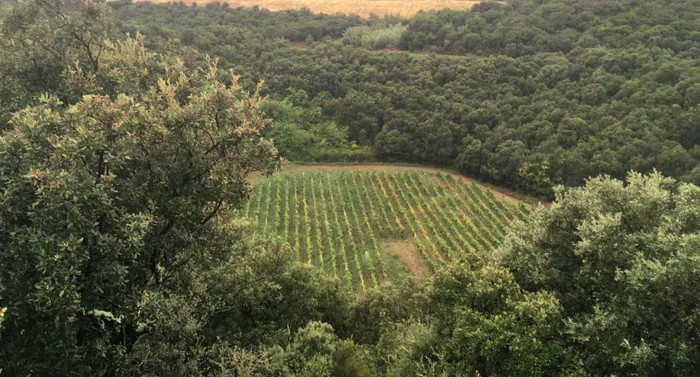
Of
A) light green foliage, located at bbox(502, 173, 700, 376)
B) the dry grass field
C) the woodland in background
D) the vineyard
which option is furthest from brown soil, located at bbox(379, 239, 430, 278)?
the dry grass field

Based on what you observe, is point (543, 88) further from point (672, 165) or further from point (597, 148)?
point (672, 165)

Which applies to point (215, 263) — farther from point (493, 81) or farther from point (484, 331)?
point (493, 81)

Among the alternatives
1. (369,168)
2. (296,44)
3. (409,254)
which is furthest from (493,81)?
(296,44)

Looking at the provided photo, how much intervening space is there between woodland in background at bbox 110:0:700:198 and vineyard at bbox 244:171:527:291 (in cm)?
556

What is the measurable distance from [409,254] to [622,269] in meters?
25.0

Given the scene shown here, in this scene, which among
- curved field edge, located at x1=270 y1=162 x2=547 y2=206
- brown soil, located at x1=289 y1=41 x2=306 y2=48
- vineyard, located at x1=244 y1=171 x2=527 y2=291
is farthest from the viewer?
brown soil, located at x1=289 y1=41 x2=306 y2=48

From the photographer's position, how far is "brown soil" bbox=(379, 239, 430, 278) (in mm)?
36562

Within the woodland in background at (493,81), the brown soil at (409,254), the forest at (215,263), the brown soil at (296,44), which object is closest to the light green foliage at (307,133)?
the woodland in background at (493,81)

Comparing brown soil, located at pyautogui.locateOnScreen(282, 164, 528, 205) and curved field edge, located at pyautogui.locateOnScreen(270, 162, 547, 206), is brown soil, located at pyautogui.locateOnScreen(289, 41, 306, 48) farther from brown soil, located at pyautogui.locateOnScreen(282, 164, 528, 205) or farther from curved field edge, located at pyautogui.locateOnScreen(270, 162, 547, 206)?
brown soil, located at pyautogui.locateOnScreen(282, 164, 528, 205)

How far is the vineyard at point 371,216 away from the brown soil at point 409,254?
0.31 m

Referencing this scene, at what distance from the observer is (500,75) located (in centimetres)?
6031

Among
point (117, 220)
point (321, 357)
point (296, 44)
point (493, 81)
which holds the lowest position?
point (321, 357)

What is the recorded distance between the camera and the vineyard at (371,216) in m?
38.2

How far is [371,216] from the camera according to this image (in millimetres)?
44812
